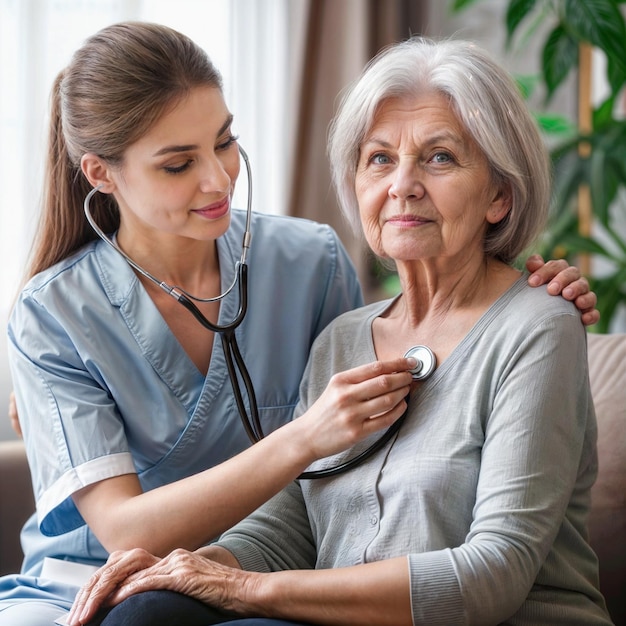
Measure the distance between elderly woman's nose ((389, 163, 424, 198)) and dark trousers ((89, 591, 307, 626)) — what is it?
612mm

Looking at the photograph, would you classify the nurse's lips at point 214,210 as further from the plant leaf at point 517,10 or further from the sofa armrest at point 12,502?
the plant leaf at point 517,10

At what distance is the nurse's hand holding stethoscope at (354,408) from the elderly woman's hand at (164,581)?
21cm

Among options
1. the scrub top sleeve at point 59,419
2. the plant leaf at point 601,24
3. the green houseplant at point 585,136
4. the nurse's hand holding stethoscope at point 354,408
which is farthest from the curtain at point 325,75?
the nurse's hand holding stethoscope at point 354,408

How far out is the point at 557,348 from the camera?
1.21m

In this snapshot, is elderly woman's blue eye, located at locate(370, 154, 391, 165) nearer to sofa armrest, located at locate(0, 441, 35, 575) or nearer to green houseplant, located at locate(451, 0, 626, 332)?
sofa armrest, located at locate(0, 441, 35, 575)

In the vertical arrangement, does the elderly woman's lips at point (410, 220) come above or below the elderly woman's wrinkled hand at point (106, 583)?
above

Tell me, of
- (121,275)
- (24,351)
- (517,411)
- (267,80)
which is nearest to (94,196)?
(121,275)

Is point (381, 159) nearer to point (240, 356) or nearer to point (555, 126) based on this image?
point (240, 356)

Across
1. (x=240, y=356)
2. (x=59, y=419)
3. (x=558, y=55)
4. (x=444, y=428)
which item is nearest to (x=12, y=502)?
(x=59, y=419)

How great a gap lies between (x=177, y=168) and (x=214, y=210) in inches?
3.6

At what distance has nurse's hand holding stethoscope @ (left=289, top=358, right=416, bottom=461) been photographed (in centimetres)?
125

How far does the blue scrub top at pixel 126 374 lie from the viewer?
147 cm

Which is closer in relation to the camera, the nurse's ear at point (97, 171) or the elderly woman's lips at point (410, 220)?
the elderly woman's lips at point (410, 220)

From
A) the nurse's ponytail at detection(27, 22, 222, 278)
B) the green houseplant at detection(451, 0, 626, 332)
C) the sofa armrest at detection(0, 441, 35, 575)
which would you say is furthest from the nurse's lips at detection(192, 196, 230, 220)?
the green houseplant at detection(451, 0, 626, 332)
